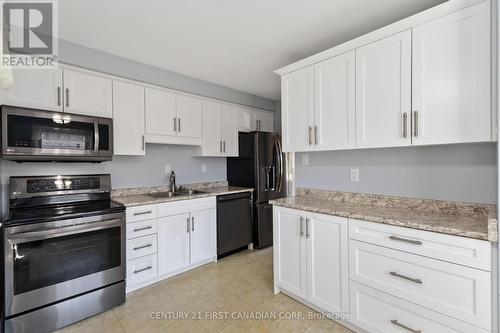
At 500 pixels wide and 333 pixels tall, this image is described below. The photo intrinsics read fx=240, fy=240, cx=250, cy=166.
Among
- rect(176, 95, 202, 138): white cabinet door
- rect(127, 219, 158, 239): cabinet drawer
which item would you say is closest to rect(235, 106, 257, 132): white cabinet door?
rect(176, 95, 202, 138): white cabinet door

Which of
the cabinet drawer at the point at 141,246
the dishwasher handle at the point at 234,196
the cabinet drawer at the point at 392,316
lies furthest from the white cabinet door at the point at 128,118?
the cabinet drawer at the point at 392,316

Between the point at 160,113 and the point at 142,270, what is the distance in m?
1.77

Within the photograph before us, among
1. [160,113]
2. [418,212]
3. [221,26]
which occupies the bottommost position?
[418,212]

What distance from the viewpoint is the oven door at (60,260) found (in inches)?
67.9

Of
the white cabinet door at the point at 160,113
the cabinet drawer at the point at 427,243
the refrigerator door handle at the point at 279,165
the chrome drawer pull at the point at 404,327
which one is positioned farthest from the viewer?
the refrigerator door handle at the point at 279,165

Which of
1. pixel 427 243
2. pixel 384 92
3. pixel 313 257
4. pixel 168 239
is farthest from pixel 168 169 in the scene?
pixel 427 243

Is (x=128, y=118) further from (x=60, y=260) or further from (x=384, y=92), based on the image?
(x=384, y=92)

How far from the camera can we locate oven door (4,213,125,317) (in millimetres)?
1726

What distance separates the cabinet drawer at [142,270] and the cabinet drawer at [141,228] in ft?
0.83

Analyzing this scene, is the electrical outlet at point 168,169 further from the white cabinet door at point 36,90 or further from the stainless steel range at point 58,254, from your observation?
the white cabinet door at point 36,90

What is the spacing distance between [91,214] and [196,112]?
1795 mm

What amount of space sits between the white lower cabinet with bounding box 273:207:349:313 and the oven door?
1.50 metres

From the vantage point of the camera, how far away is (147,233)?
250 centimetres

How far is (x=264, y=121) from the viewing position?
420 centimetres
